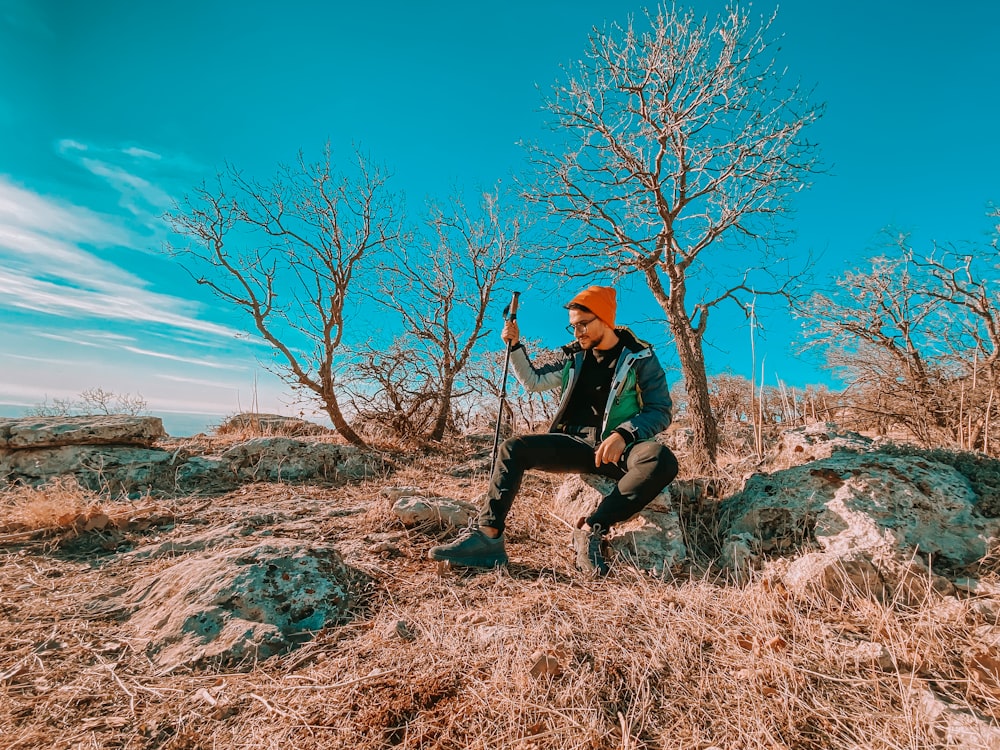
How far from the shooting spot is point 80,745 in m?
1.55

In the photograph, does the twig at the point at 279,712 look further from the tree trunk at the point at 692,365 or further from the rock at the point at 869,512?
the tree trunk at the point at 692,365

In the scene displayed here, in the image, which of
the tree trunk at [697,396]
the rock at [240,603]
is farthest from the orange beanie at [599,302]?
the rock at [240,603]

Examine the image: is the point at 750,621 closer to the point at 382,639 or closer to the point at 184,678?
the point at 382,639

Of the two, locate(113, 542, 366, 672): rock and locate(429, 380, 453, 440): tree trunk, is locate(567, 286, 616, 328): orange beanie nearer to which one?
locate(113, 542, 366, 672): rock

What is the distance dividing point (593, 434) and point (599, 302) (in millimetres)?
1028

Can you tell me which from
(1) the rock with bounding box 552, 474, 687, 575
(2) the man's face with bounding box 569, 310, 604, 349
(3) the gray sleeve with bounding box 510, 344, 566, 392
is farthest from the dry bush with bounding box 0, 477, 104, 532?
(2) the man's face with bounding box 569, 310, 604, 349

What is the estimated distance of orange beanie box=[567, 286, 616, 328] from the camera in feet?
12.0

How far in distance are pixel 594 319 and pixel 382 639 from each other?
2.58 meters

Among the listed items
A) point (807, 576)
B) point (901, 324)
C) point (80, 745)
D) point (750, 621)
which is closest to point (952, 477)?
point (807, 576)

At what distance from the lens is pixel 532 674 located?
5.83 feet

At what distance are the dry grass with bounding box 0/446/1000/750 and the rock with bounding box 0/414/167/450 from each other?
3182mm

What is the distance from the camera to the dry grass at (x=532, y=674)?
62.1 inches

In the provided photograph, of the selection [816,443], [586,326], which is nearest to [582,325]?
[586,326]

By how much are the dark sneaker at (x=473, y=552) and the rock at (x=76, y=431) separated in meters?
4.66
